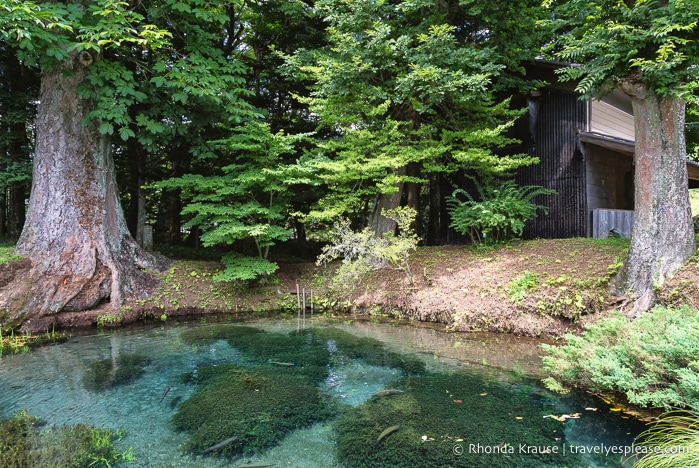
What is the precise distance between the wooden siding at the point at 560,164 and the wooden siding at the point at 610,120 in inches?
21.4

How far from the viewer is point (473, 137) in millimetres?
9844

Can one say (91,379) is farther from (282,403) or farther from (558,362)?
(558,362)

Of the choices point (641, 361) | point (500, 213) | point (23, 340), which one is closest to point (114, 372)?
point (23, 340)

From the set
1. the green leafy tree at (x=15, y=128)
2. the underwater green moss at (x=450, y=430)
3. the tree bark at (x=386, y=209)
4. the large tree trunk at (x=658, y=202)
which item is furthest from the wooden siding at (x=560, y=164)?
the green leafy tree at (x=15, y=128)

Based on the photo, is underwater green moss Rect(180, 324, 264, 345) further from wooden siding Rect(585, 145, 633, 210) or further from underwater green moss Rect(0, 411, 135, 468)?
wooden siding Rect(585, 145, 633, 210)

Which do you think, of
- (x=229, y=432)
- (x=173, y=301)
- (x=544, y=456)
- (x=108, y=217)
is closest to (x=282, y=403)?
(x=229, y=432)

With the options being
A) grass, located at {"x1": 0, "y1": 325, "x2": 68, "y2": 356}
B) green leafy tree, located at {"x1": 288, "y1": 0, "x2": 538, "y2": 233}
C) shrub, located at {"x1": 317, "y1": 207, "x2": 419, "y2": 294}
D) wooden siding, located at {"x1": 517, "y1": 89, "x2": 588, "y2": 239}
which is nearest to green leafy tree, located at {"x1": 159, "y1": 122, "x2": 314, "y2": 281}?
green leafy tree, located at {"x1": 288, "y1": 0, "x2": 538, "y2": 233}

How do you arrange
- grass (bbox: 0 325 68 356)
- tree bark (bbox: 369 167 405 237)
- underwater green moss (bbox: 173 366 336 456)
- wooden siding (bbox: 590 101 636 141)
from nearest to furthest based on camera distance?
underwater green moss (bbox: 173 366 336 456)
grass (bbox: 0 325 68 356)
wooden siding (bbox: 590 101 636 141)
tree bark (bbox: 369 167 405 237)

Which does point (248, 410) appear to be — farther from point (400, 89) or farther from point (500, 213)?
point (500, 213)

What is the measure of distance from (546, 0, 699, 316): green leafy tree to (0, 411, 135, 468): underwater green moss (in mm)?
7469

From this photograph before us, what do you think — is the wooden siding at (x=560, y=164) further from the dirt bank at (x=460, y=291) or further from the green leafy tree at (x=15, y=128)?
the green leafy tree at (x=15, y=128)

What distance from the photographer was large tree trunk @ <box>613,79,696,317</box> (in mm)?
6219

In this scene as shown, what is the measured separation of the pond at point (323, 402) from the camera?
3.51 m

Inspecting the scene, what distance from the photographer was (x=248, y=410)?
439 centimetres
